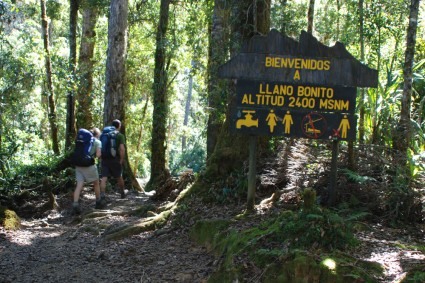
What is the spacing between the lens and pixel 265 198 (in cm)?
862

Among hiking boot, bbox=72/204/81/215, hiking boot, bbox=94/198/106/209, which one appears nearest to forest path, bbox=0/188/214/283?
hiking boot, bbox=72/204/81/215


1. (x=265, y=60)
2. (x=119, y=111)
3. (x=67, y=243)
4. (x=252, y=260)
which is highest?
(x=265, y=60)

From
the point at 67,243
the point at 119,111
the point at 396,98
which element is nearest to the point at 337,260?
the point at 67,243

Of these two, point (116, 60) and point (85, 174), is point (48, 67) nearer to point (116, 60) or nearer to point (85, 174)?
point (116, 60)

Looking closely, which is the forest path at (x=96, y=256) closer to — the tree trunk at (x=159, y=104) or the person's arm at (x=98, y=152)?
the person's arm at (x=98, y=152)

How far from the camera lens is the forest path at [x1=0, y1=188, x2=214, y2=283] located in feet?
22.7

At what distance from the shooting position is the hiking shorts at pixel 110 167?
1207 centimetres

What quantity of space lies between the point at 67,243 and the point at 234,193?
3.03 m

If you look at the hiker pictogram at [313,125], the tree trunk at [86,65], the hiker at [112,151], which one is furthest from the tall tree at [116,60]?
the hiker pictogram at [313,125]

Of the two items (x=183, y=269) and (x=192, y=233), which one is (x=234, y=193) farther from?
(x=183, y=269)

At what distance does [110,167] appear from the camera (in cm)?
1213

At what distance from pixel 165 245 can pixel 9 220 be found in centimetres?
372

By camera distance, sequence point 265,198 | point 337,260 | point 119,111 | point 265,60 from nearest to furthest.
Answer: 1. point 337,260
2. point 265,60
3. point 265,198
4. point 119,111

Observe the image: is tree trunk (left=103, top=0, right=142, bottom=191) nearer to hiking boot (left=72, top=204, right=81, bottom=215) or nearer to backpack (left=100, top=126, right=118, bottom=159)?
backpack (left=100, top=126, right=118, bottom=159)
